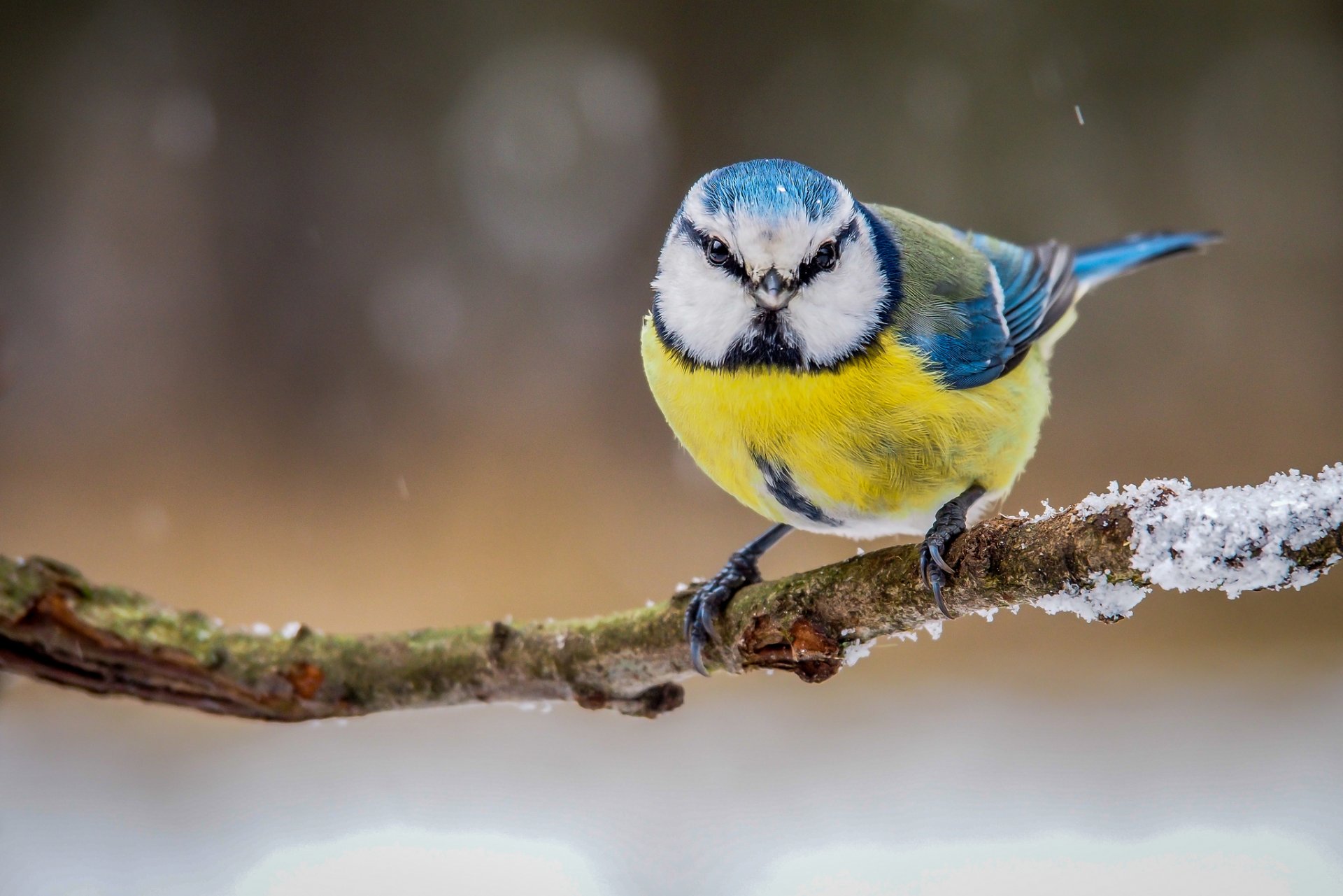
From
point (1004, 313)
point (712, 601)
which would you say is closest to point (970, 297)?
point (1004, 313)

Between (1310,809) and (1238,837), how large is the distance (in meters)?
0.22

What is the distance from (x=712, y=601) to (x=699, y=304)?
1.33 feet

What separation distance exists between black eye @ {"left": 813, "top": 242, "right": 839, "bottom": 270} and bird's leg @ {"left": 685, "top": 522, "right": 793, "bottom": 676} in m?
0.47

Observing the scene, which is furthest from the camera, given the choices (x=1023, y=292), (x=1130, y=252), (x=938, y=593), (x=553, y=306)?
(x=553, y=306)

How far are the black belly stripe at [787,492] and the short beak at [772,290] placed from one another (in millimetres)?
208

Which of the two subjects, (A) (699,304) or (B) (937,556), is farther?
(A) (699,304)

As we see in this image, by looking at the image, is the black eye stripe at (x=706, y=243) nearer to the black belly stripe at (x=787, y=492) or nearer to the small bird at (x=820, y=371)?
the small bird at (x=820, y=371)

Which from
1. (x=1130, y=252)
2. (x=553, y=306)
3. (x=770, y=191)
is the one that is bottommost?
(x=770, y=191)

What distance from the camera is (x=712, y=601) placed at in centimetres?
147

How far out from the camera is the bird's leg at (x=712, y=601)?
56.4 inches

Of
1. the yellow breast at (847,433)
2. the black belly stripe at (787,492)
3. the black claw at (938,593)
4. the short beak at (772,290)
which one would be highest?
the short beak at (772,290)

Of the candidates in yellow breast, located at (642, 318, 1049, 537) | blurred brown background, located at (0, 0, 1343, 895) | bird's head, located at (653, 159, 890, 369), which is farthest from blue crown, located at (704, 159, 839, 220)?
blurred brown background, located at (0, 0, 1343, 895)

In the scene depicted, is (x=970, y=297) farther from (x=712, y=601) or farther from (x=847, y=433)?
(x=712, y=601)

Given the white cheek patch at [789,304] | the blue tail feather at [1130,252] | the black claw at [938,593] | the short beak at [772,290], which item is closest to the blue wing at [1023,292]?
the blue tail feather at [1130,252]
